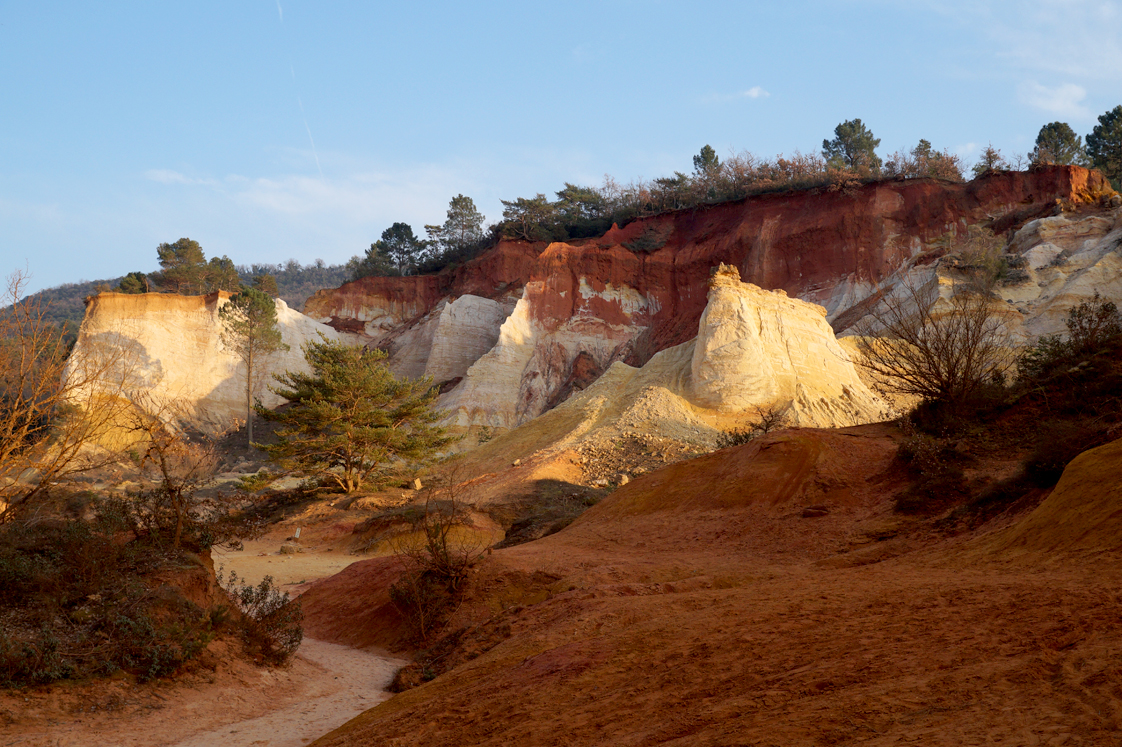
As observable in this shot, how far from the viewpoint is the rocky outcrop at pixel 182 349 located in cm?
3978

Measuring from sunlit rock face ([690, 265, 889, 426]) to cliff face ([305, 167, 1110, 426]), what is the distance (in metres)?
9.32

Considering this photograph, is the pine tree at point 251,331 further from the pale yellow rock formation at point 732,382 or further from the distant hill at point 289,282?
the distant hill at point 289,282

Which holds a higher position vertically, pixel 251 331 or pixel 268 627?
pixel 251 331

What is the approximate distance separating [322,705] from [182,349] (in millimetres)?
39428

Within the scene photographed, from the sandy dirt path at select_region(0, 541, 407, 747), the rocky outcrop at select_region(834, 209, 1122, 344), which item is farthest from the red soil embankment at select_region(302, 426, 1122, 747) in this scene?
the rocky outcrop at select_region(834, 209, 1122, 344)

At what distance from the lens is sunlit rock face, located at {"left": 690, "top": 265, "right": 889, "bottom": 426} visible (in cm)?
2695

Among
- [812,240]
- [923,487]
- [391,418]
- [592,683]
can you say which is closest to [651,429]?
[391,418]

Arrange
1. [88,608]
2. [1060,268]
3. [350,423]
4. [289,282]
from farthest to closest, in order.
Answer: [289,282], [1060,268], [350,423], [88,608]

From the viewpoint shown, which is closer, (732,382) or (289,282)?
(732,382)

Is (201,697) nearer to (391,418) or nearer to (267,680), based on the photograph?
(267,680)

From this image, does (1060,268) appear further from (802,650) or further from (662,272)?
(802,650)

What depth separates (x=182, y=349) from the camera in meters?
41.3

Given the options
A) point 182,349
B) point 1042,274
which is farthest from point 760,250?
point 182,349

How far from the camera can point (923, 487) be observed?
35.4 feet
